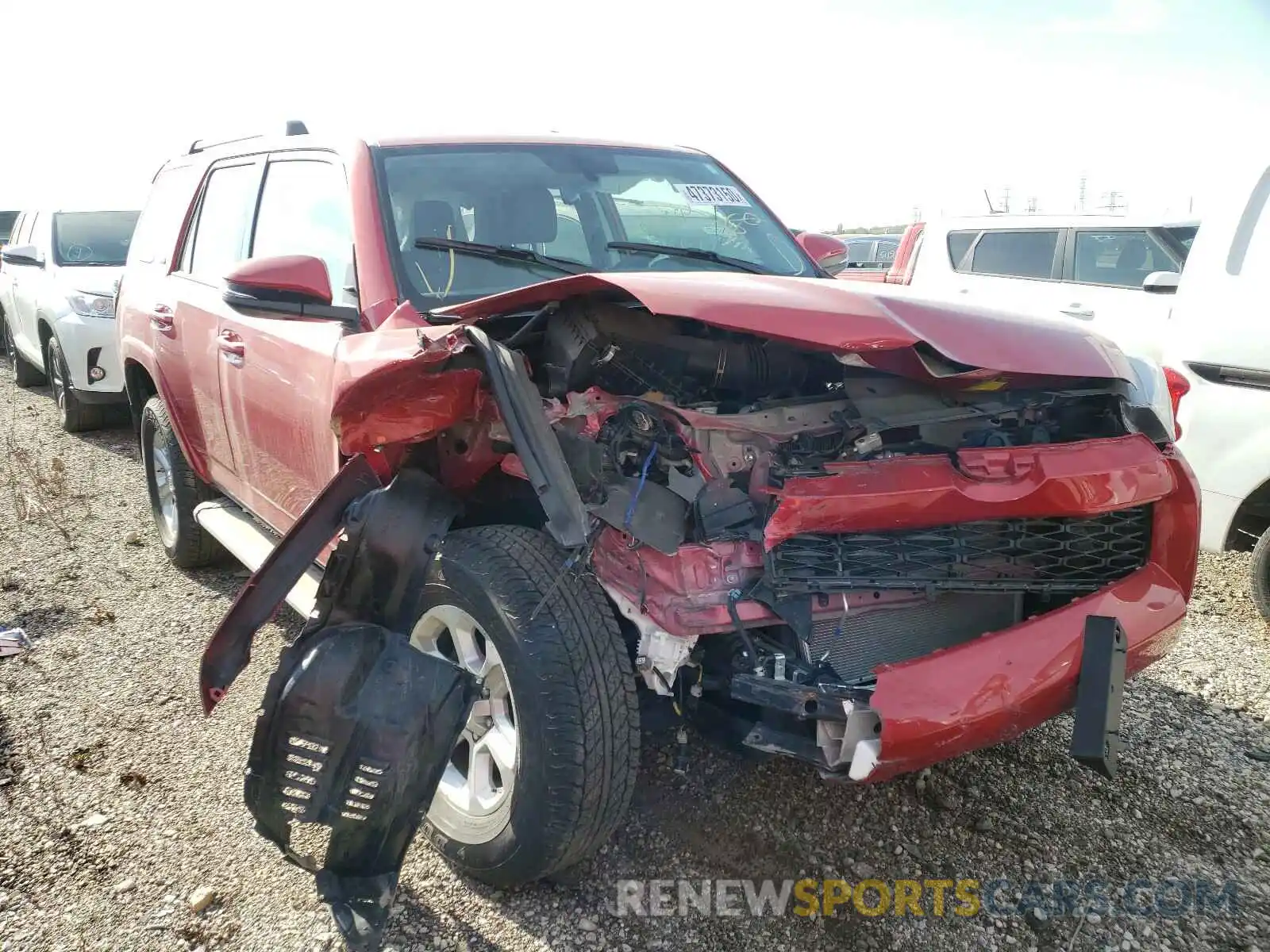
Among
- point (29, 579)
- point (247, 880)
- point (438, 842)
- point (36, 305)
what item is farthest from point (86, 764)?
point (36, 305)

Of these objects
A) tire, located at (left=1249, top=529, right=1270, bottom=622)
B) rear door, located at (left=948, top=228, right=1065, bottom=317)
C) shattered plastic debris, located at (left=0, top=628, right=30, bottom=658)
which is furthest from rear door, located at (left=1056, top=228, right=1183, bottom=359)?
shattered plastic debris, located at (left=0, top=628, right=30, bottom=658)

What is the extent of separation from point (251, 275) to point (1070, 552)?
93.2 inches

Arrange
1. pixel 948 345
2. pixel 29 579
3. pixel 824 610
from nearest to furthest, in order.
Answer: pixel 948 345 < pixel 824 610 < pixel 29 579

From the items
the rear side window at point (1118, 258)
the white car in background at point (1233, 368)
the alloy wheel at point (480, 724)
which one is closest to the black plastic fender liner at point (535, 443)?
the alloy wheel at point (480, 724)

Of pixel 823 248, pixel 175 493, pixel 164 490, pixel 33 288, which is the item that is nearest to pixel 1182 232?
pixel 823 248

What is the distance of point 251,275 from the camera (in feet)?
8.07

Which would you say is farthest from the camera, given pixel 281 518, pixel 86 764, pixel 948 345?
pixel 281 518

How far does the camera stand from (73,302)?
23.6ft

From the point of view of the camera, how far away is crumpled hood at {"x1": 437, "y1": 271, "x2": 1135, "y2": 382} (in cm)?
194

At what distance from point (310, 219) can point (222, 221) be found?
1.02 metres

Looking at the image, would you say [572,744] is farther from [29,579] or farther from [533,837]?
[29,579]

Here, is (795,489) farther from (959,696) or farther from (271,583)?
(271,583)

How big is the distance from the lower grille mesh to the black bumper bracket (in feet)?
1.24

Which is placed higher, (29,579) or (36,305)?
(36,305)
